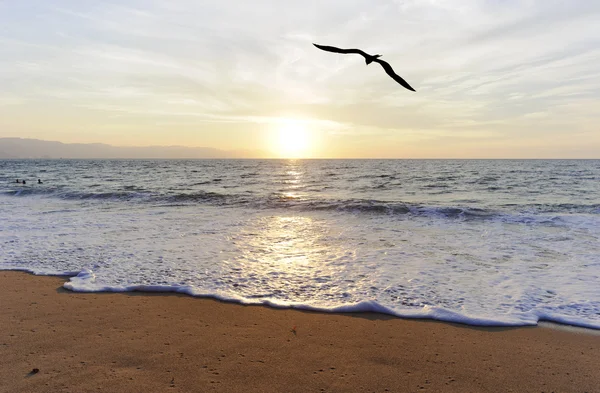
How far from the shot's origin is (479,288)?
18.5 ft

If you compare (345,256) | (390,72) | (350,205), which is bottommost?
(345,256)

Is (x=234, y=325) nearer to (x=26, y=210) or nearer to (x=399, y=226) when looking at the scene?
(x=399, y=226)

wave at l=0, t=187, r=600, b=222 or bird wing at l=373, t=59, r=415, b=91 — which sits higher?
bird wing at l=373, t=59, r=415, b=91

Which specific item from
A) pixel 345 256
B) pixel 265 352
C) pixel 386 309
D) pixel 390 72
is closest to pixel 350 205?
pixel 345 256

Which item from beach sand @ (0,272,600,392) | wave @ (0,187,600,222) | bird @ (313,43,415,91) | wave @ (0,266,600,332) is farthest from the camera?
wave @ (0,187,600,222)

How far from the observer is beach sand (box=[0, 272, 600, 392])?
3.22 m

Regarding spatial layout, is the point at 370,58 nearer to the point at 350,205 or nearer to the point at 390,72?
the point at 390,72

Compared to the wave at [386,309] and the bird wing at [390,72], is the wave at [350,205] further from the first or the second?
the bird wing at [390,72]

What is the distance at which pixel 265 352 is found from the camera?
375cm

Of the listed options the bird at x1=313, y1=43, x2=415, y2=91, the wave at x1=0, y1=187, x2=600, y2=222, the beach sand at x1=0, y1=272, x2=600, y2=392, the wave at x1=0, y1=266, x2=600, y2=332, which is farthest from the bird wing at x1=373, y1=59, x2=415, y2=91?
the wave at x1=0, y1=187, x2=600, y2=222

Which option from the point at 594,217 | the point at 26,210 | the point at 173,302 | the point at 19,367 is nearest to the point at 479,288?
the point at 173,302

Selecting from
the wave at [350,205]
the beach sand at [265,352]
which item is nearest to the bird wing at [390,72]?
the beach sand at [265,352]

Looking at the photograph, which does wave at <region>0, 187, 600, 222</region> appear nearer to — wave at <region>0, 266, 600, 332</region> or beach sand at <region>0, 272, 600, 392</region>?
wave at <region>0, 266, 600, 332</region>

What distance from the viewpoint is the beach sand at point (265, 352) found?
10.6 ft
